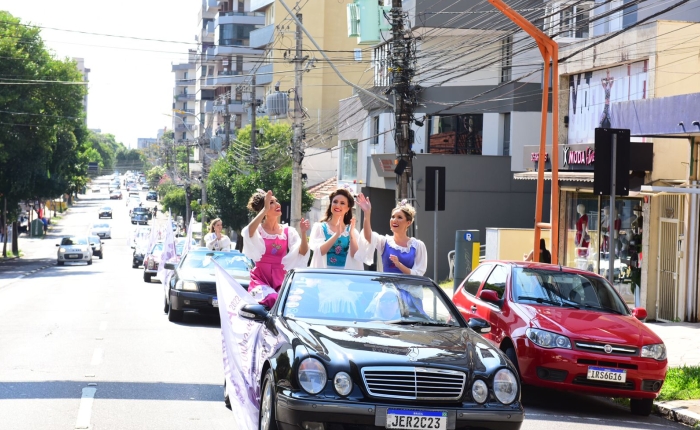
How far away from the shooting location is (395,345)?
7043mm

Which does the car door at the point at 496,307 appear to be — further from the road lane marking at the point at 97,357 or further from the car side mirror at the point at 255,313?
the road lane marking at the point at 97,357

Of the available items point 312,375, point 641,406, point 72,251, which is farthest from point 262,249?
point 72,251

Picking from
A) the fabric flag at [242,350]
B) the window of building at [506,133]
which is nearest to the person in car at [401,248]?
the fabric flag at [242,350]

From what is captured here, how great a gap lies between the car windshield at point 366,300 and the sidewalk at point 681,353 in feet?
12.0

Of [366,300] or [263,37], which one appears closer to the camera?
[366,300]

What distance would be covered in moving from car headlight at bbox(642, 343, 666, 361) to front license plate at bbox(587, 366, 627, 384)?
1.03 feet

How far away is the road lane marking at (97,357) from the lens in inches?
483

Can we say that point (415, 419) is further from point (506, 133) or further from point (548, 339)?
point (506, 133)

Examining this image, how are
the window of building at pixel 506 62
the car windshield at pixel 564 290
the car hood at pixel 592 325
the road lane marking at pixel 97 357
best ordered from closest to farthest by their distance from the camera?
the car hood at pixel 592 325, the car windshield at pixel 564 290, the road lane marking at pixel 97 357, the window of building at pixel 506 62

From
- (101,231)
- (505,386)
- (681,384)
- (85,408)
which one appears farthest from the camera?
(101,231)

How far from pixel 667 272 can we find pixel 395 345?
1439 cm

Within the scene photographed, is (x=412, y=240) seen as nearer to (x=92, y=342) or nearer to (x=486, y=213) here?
(x=92, y=342)

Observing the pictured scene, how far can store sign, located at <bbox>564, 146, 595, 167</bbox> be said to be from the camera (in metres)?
22.0

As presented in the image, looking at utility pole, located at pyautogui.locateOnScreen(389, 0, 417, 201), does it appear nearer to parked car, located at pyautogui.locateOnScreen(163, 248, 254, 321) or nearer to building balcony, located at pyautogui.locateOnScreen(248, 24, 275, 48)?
parked car, located at pyautogui.locateOnScreen(163, 248, 254, 321)
